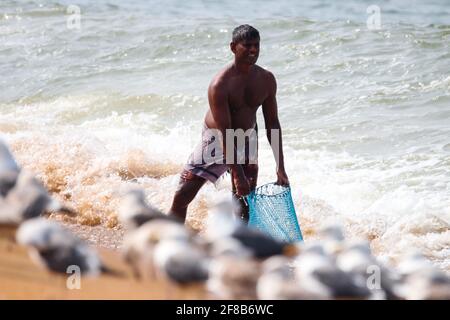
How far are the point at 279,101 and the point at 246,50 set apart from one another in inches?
267

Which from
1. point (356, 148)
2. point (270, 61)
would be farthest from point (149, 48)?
point (356, 148)

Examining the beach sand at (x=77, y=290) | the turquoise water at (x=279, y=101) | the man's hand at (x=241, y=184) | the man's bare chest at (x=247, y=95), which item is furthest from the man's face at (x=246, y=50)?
the turquoise water at (x=279, y=101)

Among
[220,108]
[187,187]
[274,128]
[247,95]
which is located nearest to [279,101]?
[274,128]

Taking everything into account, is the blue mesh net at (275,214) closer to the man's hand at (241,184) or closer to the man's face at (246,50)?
the man's hand at (241,184)

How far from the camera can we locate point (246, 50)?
198 inches

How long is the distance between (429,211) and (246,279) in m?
3.96

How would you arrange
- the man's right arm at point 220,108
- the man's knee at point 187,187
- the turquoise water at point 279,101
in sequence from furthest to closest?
1. the turquoise water at point 279,101
2. the man's knee at point 187,187
3. the man's right arm at point 220,108

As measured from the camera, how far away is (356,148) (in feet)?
32.0

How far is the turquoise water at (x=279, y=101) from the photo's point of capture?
7.96 metres

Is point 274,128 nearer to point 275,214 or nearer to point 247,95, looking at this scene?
point 247,95

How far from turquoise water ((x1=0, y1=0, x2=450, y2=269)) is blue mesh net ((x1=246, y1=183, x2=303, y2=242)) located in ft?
5.25

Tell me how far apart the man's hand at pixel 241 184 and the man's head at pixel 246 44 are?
693mm

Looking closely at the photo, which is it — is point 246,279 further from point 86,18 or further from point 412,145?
point 86,18

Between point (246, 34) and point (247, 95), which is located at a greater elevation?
point (246, 34)
